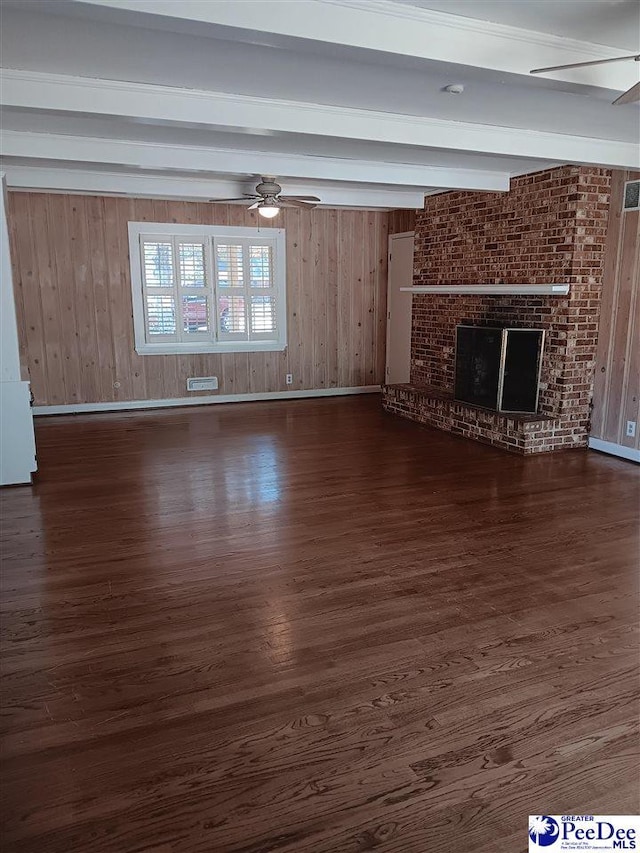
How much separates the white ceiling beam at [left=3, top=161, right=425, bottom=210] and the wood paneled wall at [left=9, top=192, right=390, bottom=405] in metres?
0.80

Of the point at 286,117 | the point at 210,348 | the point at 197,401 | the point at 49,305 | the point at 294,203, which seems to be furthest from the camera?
the point at 197,401

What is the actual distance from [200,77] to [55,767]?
10.9ft

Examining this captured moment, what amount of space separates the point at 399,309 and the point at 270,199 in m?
3.17

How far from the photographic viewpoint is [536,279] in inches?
233

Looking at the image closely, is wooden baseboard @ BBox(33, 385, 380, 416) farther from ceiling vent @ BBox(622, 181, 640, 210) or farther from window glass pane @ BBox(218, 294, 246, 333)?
ceiling vent @ BBox(622, 181, 640, 210)

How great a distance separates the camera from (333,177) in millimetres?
5637

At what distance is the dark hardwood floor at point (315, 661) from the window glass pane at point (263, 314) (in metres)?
3.80

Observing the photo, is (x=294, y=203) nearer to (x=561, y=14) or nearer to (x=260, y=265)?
(x=260, y=265)

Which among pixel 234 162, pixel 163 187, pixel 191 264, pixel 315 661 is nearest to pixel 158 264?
pixel 191 264

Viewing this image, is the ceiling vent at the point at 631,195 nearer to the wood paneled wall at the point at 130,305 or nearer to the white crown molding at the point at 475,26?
the white crown molding at the point at 475,26

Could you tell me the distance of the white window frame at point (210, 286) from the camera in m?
7.63

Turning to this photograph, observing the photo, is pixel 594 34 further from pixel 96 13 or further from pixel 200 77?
pixel 96 13

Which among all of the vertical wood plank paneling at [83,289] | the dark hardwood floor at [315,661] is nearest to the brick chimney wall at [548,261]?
the dark hardwood floor at [315,661]

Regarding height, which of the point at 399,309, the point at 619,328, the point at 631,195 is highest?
the point at 631,195
